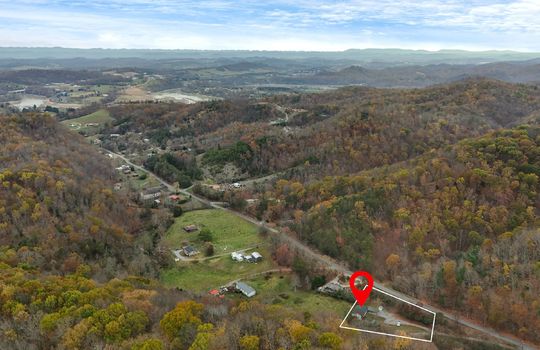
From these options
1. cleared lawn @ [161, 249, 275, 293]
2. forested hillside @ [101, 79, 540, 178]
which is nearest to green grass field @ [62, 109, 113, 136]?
forested hillside @ [101, 79, 540, 178]

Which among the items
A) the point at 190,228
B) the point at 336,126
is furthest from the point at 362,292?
the point at 336,126

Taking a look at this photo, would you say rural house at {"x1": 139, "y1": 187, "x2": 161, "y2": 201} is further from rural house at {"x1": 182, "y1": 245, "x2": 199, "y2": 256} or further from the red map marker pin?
the red map marker pin

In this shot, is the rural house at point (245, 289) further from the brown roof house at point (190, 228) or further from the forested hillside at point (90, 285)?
the brown roof house at point (190, 228)

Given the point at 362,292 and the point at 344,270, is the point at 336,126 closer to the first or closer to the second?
the point at 344,270

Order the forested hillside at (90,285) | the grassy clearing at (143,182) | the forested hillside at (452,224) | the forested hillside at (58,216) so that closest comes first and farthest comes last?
the forested hillside at (90,285) → the forested hillside at (452,224) → the forested hillside at (58,216) → the grassy clearing at (143,182)

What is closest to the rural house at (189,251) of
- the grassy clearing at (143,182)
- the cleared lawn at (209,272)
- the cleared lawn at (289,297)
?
the cleared lawn at (209,272)

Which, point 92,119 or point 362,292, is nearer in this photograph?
point 362,292

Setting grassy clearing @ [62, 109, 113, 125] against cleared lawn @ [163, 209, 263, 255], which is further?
grassy clearing @ [62, 109, 113, 125]
